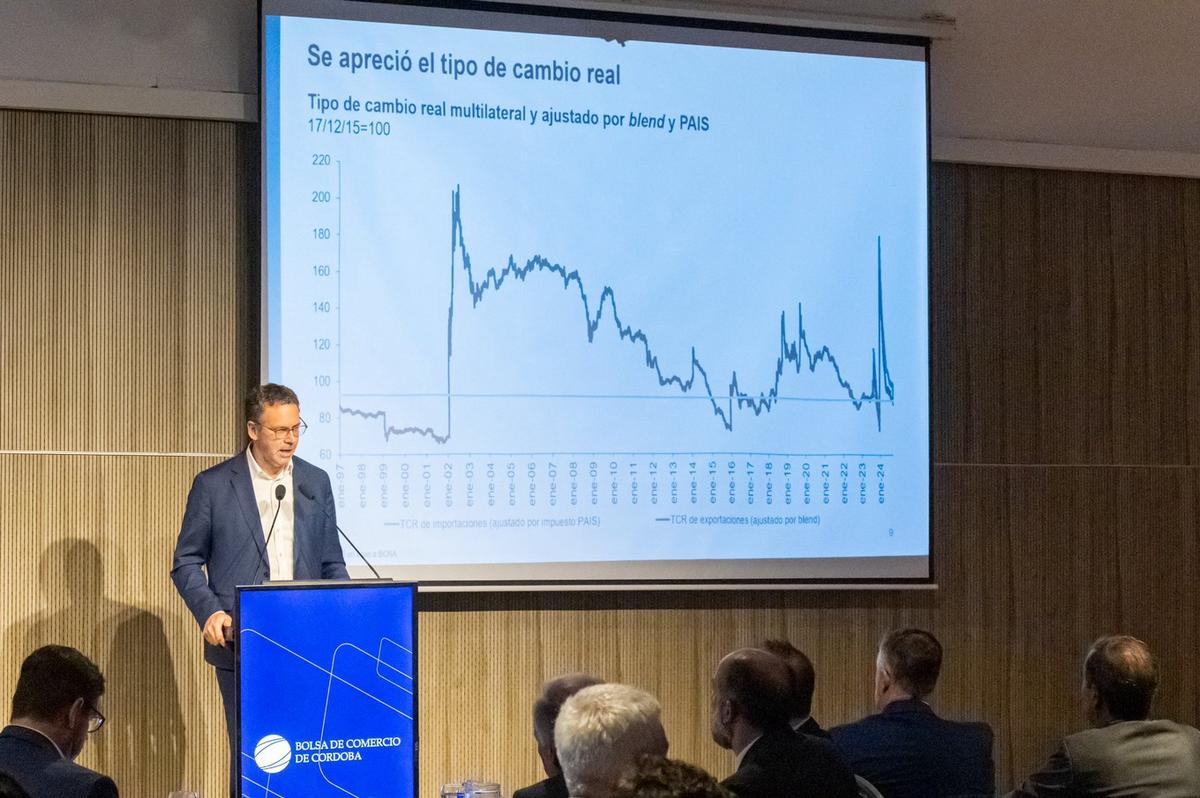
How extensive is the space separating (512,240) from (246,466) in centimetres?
123

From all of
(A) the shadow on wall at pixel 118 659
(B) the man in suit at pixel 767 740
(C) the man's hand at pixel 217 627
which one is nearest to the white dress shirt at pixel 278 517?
(C) the man's hand at pixel 217 627

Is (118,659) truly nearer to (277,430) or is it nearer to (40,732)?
(277,430)

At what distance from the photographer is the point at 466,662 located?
173 inches

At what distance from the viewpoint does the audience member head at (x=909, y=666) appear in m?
3.18

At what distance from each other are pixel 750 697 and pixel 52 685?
1.40m

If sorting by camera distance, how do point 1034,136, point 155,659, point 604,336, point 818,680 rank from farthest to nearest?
point 1034,136, point 818,680, point 604,336, point 155,659

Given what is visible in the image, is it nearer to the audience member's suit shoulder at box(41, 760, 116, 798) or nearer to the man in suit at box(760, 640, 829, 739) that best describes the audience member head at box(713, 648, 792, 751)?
the man in suit at box(760, 640, 829, 739)

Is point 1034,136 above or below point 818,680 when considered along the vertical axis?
above

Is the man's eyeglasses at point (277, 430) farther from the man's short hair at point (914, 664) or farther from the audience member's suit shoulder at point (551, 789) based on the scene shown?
the man's short hair at point (914, 664)

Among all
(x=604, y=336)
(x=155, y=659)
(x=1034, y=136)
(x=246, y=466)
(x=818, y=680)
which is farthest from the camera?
(x=1034, y=136)

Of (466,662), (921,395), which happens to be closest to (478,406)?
(466,662)

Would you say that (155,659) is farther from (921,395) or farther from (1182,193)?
(1182,193)

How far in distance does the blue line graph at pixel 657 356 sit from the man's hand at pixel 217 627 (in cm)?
105

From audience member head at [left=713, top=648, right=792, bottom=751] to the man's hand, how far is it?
1241 mm
